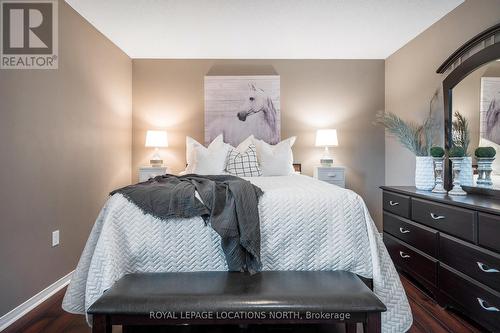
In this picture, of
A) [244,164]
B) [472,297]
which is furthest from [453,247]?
[244,164]

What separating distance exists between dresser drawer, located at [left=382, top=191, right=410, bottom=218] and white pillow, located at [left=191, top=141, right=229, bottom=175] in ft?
5.60

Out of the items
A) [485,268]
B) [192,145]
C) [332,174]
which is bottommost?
[485,268]

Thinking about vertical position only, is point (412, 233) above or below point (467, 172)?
below

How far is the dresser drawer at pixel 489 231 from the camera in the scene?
151 cm

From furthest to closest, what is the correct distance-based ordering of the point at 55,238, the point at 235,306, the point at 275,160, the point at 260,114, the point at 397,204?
the point at 260,114, the point at 275,160, the point at 397,204, the point at 55,238, the point at 235,306

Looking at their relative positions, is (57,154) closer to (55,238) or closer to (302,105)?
(55,238)

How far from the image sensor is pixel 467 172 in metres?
2.19

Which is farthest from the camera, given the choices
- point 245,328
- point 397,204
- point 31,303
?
point 397,204

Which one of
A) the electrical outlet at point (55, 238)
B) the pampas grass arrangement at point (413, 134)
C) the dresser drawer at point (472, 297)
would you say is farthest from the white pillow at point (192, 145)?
the dresser drawer at point (472, 297)

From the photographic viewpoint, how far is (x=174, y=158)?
3.82 metres

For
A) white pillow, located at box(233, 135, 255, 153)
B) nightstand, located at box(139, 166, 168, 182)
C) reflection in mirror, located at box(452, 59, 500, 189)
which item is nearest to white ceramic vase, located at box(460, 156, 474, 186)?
reflection in mirror, located at box(452, 59, 500, 189)

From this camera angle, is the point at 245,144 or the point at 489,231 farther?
the point at 245,144

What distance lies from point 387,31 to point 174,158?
3.02m

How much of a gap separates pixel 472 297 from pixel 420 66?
2.42 meters
